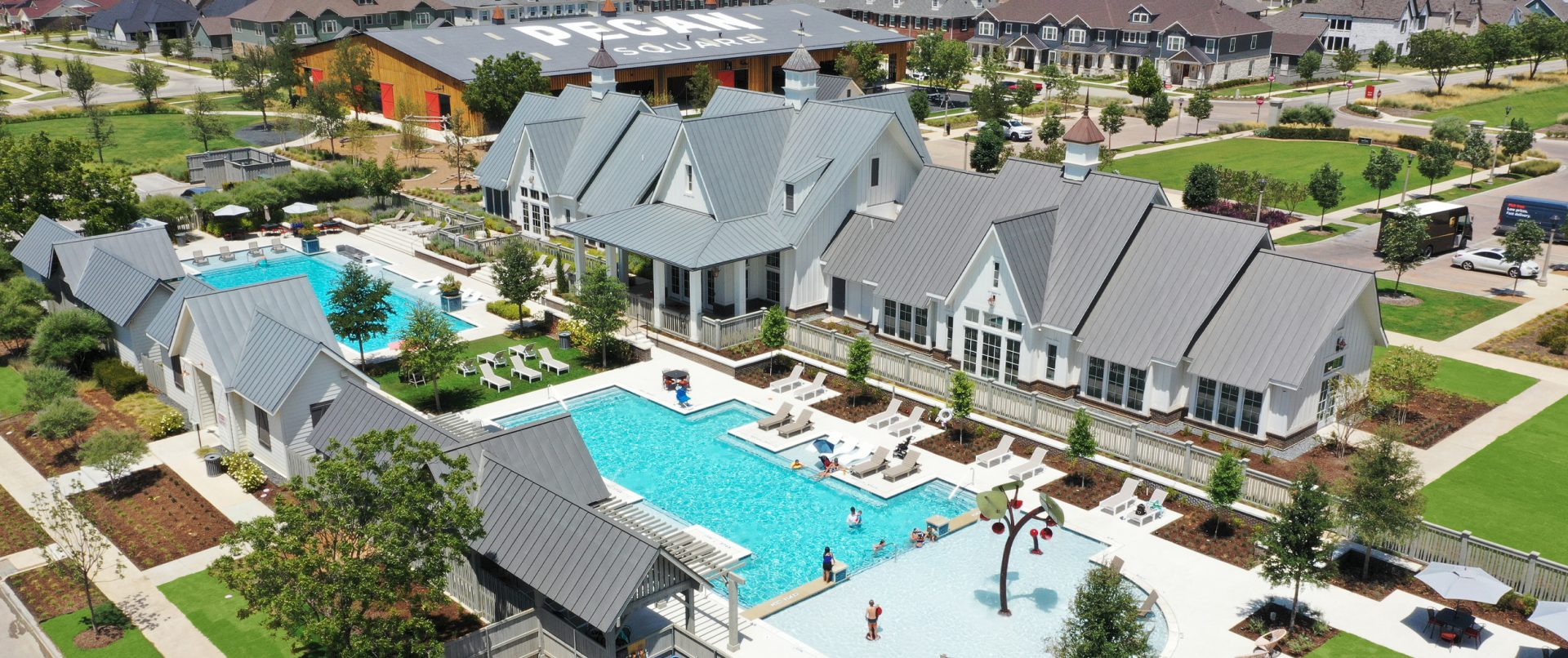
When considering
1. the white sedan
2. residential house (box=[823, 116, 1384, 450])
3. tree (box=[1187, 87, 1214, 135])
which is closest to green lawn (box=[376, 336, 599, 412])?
residential house (box=[823, 116, 1384, 450])

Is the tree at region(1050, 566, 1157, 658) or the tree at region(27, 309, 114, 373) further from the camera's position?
Answer: the tree at region(27, 309, 114, 373)

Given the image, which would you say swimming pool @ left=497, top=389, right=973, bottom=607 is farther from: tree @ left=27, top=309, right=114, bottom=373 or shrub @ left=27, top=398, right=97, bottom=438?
tree @ left=27, top=309, right=114, bottom=373

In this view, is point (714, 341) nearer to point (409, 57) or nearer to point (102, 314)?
point (102, 314)

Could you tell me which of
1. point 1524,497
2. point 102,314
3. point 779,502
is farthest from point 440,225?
point 1524,497

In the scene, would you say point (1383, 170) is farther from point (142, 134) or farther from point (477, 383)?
point (142, 134)

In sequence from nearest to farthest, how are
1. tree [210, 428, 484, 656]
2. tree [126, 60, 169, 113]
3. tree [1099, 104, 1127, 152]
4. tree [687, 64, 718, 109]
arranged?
tree [210, 428, 484, 656] < tree [1099, 104, 1127, 152] < tree [687, 64, 718, 109] < tree [126, 60, 169, 113]

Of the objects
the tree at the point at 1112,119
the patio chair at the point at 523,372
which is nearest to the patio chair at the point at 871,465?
the patio chair at the point at 523,372

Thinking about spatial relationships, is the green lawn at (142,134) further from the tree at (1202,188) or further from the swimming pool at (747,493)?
the tree at (1202,188)
